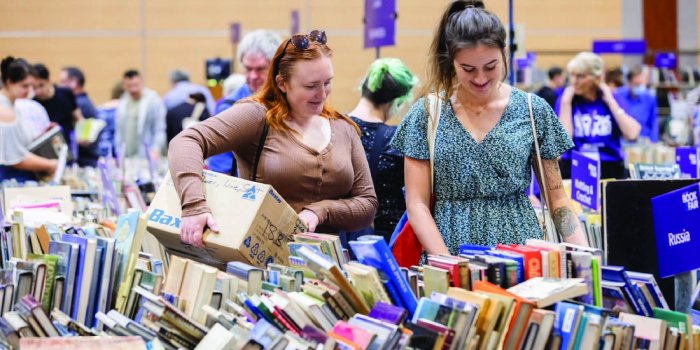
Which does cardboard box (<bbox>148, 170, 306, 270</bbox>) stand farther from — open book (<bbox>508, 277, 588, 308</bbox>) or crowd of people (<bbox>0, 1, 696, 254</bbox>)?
open book (<bbox>508, 277, 588, 308</bbox>)

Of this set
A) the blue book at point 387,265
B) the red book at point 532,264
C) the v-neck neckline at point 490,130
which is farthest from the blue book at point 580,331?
the v-neck neckline at point 490,130

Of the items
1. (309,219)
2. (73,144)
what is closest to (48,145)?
(73,144)

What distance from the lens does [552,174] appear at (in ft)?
9.45

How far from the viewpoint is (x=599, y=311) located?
220 centimetres

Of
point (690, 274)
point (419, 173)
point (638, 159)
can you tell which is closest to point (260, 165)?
point (419, 173)

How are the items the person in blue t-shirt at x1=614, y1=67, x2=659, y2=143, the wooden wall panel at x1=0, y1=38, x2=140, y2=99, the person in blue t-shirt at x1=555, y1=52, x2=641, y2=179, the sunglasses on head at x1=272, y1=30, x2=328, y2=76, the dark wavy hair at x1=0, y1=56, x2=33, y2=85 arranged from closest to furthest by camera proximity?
the sunglasses on head at x1=272, y1=30, x2=328, y2=76 → the dark wavy hair at x1=0, y1=56, x2=33, y2=85 → the person in blue t-shirt at x1=555, y1=52, x2=641, y2=179 → the person in blue t-shirt at x1=614, y1=67, x2=659, y2=143 → the wooden wall panel at x1=0, y1=38, x2=140, y2=99

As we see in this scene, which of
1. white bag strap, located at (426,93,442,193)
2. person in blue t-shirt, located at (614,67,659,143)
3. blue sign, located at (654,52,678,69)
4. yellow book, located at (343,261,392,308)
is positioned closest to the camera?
yellow book, located at (343,261,392,308)

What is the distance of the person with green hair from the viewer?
3957 mm

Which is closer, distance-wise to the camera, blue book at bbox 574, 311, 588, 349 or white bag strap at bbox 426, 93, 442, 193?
blue book at bbox 574, 311, 588, 349

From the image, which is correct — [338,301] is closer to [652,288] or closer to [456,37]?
[652,288]

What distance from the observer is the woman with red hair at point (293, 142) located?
2.91 m

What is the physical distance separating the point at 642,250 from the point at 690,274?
30 centimetres

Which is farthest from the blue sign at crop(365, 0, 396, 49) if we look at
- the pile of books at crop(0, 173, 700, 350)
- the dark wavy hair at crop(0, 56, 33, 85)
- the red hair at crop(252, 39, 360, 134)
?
the pile of books at crop(0, 173, 700, 350)

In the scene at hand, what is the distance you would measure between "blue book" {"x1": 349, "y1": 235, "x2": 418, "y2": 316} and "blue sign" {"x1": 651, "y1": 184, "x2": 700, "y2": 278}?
130 centimetres
